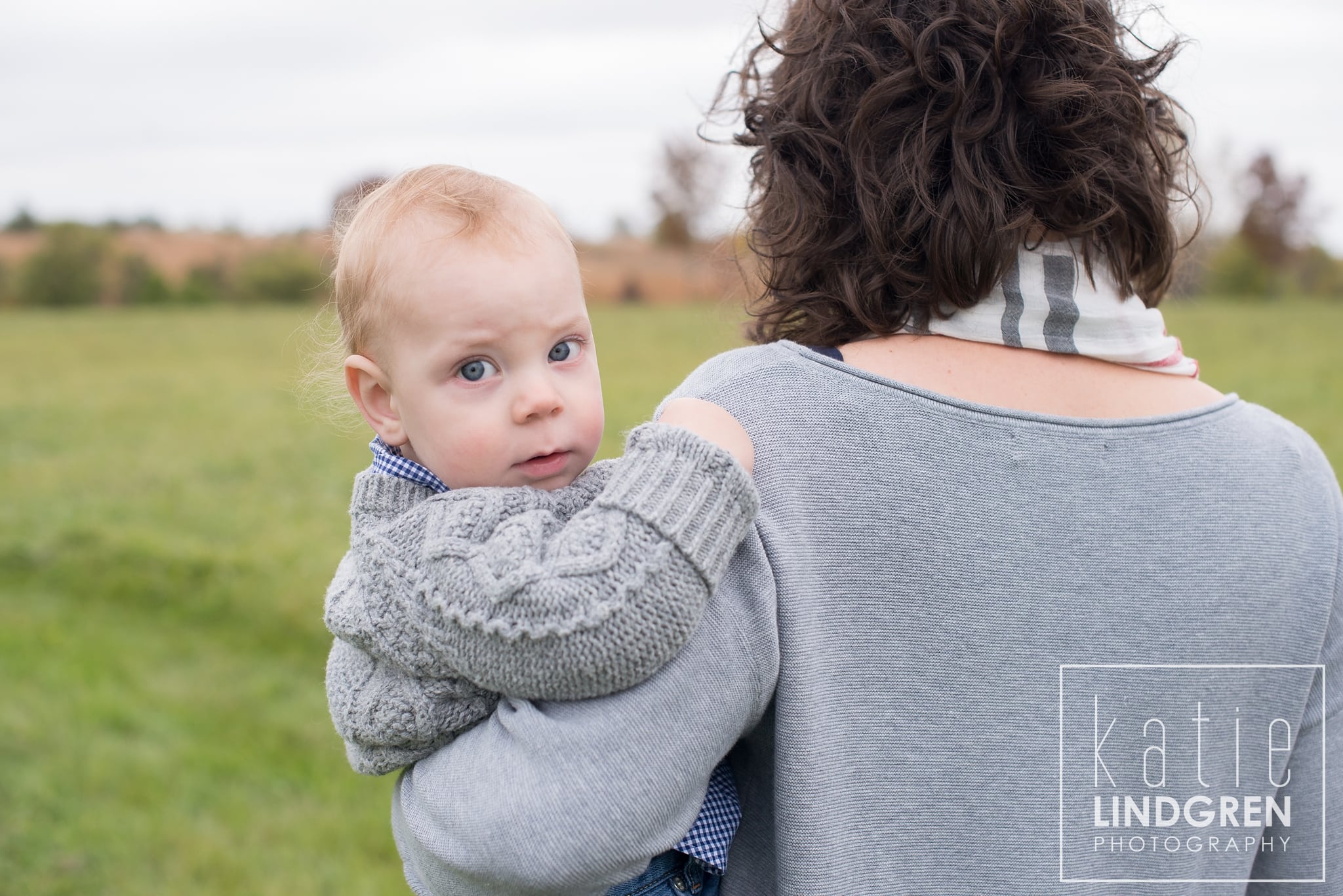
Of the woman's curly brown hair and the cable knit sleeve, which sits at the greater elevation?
the woman's curly brown hair

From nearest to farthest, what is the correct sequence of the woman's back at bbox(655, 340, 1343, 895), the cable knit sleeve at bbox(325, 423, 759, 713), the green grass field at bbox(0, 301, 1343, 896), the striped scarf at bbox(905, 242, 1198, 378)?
the cable knit sleeve at bbox(325, 423, 759, 713)
the woman's back at bbox(655, 340, 1343, 895)
the striped scarf at bbox(905, 242, 1198, 378)
the green grass field at bbox(0, 301, 1343, 896)

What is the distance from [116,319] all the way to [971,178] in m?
26.7

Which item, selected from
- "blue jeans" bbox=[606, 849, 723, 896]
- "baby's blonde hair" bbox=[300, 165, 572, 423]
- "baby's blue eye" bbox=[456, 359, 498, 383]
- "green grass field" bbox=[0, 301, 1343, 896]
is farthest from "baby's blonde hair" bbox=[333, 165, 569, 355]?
"blue jeans" bbox=[606, 849, 723, 896]

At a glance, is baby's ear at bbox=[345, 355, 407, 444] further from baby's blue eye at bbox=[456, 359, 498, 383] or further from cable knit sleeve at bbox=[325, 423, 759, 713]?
cable knit sleeve at bbox=[325, 423, 759, 713]

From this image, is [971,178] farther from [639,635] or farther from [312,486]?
[312,486]

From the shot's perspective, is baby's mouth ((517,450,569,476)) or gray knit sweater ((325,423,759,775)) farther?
baby's mouth ((517,450,569,476))

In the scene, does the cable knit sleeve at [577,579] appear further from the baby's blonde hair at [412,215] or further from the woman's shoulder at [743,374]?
the baby's blonde hair at [412,215]

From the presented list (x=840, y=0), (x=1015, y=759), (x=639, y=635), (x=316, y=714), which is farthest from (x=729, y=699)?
Answer: (x=316, y=714)

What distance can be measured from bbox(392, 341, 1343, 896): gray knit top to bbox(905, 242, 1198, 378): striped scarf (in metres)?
0.11

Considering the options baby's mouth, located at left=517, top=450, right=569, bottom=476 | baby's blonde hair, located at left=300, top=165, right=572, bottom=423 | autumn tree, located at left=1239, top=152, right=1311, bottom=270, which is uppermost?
baby's blonde hair, located at left=300, top=165, right=572, bottom=423

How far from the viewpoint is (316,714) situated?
5.38 meters

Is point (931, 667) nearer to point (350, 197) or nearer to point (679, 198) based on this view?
point (350, 197)

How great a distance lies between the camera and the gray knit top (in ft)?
4.20

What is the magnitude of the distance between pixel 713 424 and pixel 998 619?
431 millimetres
